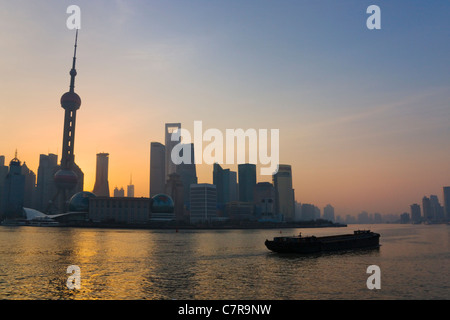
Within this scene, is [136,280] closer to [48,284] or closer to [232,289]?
[48,284]

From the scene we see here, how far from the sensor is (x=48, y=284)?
47.8 metres

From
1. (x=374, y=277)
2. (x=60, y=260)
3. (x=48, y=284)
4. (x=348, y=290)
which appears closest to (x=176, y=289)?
(x=48, y=284)

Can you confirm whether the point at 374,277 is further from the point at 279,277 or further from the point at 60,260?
the point at 60,260

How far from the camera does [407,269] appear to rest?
66.4m

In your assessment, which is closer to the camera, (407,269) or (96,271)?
(96,271)

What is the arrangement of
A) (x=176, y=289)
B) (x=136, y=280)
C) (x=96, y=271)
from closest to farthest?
(x=176, y=289)
(x=136, y=280)
(x=96, y=271)

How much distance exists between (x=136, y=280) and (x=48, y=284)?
38.0 ft
